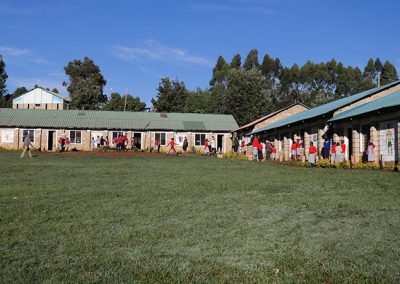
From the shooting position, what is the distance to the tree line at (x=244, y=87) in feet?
195

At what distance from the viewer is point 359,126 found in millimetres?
23203

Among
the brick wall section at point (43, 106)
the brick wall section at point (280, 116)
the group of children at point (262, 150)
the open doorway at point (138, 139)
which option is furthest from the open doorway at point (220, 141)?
the brick wall section at point (43, 106)

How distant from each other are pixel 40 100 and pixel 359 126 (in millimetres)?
55684

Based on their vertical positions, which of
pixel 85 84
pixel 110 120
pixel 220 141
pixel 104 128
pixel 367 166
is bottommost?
pixel 367 166

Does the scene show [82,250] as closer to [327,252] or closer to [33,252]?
[33,252]

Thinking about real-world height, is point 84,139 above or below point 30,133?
below

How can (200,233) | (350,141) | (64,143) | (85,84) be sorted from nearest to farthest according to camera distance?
(200,233), (350,141), (64,143), (85,84)

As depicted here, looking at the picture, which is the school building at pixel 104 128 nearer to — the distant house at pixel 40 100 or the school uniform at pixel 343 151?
the distant house at pixel 40 100

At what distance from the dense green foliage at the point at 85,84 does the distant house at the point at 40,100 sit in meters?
1.97

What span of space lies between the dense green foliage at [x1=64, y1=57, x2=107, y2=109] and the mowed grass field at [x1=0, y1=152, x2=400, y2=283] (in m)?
57.2

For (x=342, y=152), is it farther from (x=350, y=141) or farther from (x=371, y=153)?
(x=371, y=153)

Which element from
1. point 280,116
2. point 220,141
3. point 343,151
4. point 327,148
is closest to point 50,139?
point 220,141

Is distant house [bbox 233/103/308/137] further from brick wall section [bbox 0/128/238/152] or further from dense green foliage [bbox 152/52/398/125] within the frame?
dense green foliage [bbox 152/52/398/125]

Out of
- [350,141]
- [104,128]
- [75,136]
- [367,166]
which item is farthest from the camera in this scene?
[104,128]
